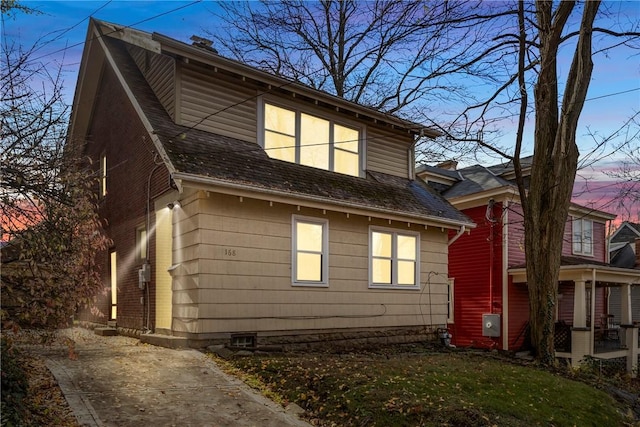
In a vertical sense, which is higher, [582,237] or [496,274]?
[582,237]

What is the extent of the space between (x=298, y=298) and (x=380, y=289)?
106 inches

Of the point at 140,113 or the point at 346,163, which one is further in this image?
the point at 346,163

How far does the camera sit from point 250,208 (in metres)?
11.0

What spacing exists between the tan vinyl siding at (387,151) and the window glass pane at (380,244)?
7.71 ft

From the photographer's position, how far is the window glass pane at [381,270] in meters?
13.5

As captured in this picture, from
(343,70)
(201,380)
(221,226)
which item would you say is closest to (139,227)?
(221,226)

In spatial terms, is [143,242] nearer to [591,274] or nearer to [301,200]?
[301,200]

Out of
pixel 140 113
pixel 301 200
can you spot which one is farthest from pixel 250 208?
pixel 140 113

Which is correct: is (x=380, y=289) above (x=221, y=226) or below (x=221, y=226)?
below

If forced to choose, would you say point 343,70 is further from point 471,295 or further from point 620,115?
point 620,115

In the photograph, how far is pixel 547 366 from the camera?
1270 centimetres

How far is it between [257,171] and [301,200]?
1154 millimetres

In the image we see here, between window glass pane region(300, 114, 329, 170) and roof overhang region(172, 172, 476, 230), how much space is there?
1.96 meters

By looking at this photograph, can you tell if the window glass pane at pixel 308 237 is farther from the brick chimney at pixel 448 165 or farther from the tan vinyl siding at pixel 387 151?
the brick chimney at pixel 448 165
